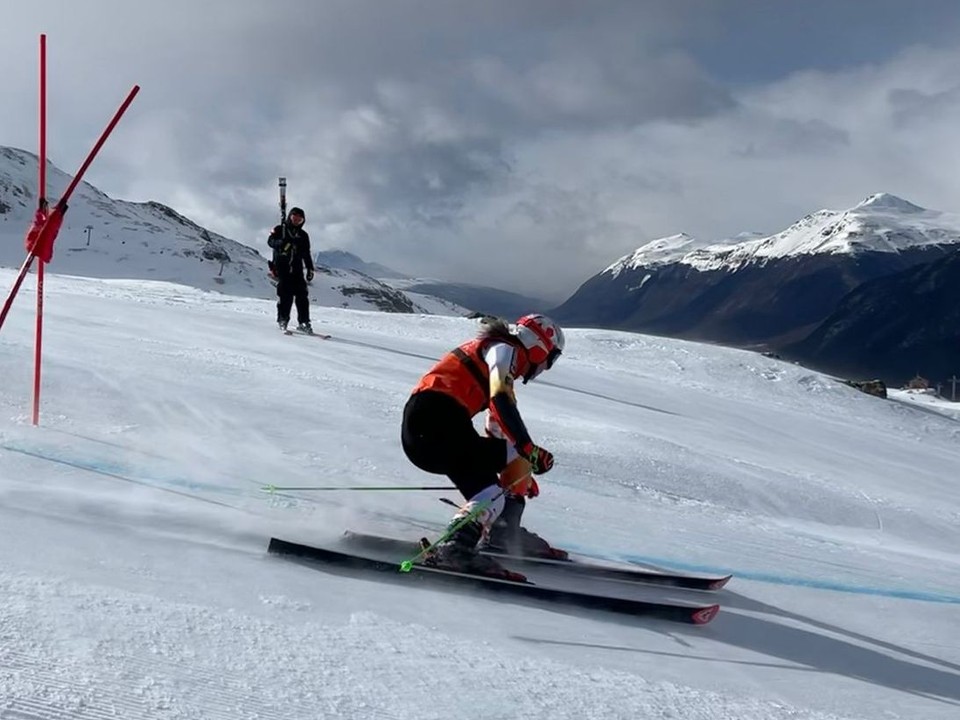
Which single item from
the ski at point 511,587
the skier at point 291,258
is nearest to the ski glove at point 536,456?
the ski at point 511,587

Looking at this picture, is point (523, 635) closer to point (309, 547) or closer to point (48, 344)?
point (309, 547)

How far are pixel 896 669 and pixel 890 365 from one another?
118m

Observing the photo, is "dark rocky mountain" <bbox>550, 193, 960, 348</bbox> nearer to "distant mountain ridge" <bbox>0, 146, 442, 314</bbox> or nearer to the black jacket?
"distant mountain ridge" <bbox>0, 146, 442, 314</bbox>

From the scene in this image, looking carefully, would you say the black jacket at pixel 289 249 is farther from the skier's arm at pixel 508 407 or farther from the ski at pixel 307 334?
the skier's arm at pixel 508 407

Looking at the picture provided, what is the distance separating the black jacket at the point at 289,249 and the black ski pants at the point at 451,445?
7.86 m

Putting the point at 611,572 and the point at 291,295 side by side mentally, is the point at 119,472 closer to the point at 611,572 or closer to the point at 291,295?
the point at 611,572

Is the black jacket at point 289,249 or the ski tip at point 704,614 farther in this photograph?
the black jacket at point 289,249

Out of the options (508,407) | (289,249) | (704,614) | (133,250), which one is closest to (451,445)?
(508,407)

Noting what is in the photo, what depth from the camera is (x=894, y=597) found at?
16.2ft

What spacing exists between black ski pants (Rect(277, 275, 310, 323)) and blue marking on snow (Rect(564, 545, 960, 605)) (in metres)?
7.98

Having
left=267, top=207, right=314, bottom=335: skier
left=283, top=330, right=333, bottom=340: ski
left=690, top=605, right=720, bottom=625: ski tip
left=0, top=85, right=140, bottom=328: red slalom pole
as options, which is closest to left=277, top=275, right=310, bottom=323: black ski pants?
left=267, top=207, right=314, bottom=335: skier

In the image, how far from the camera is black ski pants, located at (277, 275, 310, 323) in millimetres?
12055

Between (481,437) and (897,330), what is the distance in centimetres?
12336

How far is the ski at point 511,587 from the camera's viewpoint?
13.1 ft
